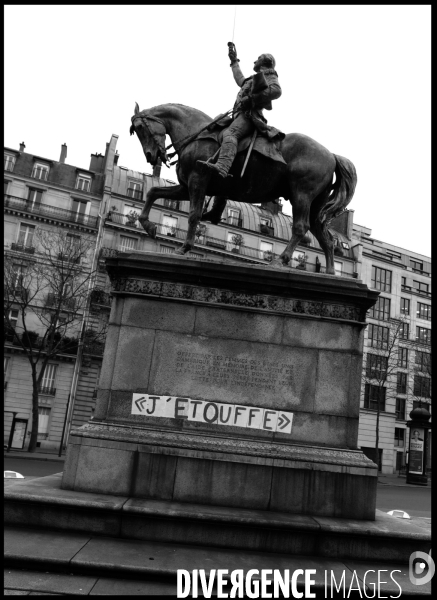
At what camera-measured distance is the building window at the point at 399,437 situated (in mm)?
64938

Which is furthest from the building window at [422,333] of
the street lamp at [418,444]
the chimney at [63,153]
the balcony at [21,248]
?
the chimney at [63,153]

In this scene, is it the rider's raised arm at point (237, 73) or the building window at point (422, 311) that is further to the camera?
the building window at point (422, 311)

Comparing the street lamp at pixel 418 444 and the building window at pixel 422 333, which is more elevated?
the building window at pixel 422 333

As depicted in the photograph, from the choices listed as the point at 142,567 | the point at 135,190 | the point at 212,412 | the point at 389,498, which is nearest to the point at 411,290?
the point at 135,190

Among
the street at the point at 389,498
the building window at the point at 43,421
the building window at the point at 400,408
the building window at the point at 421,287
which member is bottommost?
the street at the point at 389,498

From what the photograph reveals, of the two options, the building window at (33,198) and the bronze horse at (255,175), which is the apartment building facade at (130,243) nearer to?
the building window at (33,198)

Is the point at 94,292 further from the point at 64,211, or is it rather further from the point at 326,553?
the point at 326,553

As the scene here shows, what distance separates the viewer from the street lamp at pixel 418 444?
37.6 m

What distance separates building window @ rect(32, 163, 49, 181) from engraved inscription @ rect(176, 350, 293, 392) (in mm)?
52195

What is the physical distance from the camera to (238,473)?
7.84m

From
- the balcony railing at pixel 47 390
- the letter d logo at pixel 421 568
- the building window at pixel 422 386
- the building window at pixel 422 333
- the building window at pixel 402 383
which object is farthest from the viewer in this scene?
→ the building window at pixel 422 333

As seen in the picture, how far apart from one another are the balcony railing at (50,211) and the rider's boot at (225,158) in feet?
151

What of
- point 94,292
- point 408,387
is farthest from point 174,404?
point 408,387

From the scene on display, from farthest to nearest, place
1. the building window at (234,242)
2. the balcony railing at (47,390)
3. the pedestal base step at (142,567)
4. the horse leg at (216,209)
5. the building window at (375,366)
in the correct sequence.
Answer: the building window at (234,242)
the building window at (375,366)
the balcony railing at (47,390)
the horse leg at (216,209)
the pedestal base step at (142,567)
